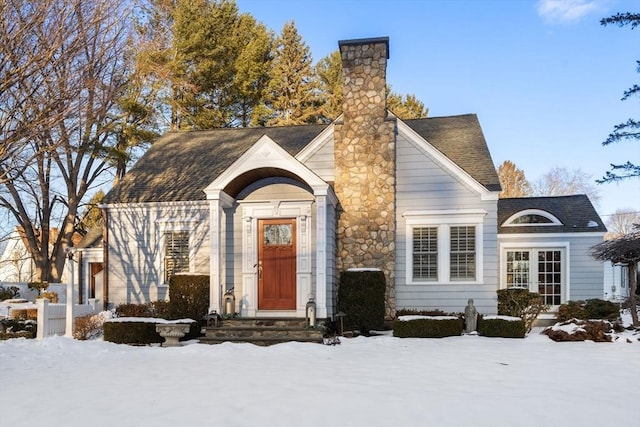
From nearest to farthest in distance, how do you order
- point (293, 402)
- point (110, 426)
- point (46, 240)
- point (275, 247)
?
point (110, 426), point (293, 402), point (275, 247), point (46, 240)

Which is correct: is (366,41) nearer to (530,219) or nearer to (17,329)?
(530,219)

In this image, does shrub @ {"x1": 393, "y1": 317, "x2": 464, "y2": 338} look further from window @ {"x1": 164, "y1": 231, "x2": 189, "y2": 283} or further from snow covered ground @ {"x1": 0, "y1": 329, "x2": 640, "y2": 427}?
window @ {"x1": 164, "y1": 231, "x2": 189, "y2": 283}

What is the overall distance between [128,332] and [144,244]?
4192 mm

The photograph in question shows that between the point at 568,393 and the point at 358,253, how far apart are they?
7.28 meters

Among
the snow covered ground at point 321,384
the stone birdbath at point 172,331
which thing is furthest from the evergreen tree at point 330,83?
the snow covered ground at point 321,384

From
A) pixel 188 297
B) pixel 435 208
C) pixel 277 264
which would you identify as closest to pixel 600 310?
pixel 435 208

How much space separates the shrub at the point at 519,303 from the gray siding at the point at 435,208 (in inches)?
32.9

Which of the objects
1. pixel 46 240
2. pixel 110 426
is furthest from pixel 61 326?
pixel 46 240

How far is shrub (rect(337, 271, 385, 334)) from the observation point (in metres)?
12.2

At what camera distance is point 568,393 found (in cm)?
652

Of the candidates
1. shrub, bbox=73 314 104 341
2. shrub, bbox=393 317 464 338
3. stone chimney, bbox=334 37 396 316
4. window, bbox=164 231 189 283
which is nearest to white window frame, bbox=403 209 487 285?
stone chimney, bbox=334 37 396 316

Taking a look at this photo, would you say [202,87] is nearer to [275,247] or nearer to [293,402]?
[275,247]

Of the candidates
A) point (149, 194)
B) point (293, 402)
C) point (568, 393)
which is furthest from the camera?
point (149, 194)

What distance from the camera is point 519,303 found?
13562 mm
